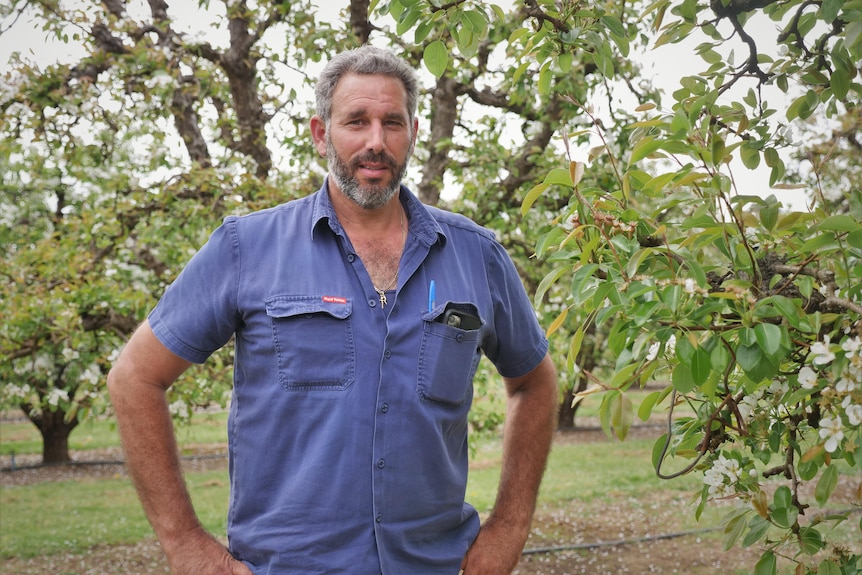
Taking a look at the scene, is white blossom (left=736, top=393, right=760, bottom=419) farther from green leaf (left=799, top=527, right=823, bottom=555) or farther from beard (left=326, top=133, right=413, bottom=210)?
beard (left=326, top=133, right=413, bottom=210)

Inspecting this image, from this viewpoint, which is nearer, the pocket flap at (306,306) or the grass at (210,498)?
the pocket flap at (306,306)

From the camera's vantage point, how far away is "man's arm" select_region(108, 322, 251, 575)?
6.82ft

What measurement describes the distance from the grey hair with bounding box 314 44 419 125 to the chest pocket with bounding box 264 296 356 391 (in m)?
0.61

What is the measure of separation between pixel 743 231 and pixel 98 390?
441 centimetres

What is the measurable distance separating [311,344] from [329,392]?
13 centimetres

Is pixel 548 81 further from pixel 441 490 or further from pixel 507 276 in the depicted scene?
pixel 441 490

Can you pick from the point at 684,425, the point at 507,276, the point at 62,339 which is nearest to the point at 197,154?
the point at 62,339

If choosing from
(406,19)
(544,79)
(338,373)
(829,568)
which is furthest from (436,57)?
(829,568)

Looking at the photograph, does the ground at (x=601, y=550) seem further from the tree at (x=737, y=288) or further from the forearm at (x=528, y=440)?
the tree at (x=737, y=288)

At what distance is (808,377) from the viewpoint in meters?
1.46

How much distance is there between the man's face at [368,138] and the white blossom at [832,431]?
1257 mm

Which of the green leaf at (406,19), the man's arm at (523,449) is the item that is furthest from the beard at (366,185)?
the man's arm at (523,449)

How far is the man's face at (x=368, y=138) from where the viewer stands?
88.3 inches

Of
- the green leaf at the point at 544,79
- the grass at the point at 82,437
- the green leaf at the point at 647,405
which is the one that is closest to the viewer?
the green leaf at the point at 647,405
